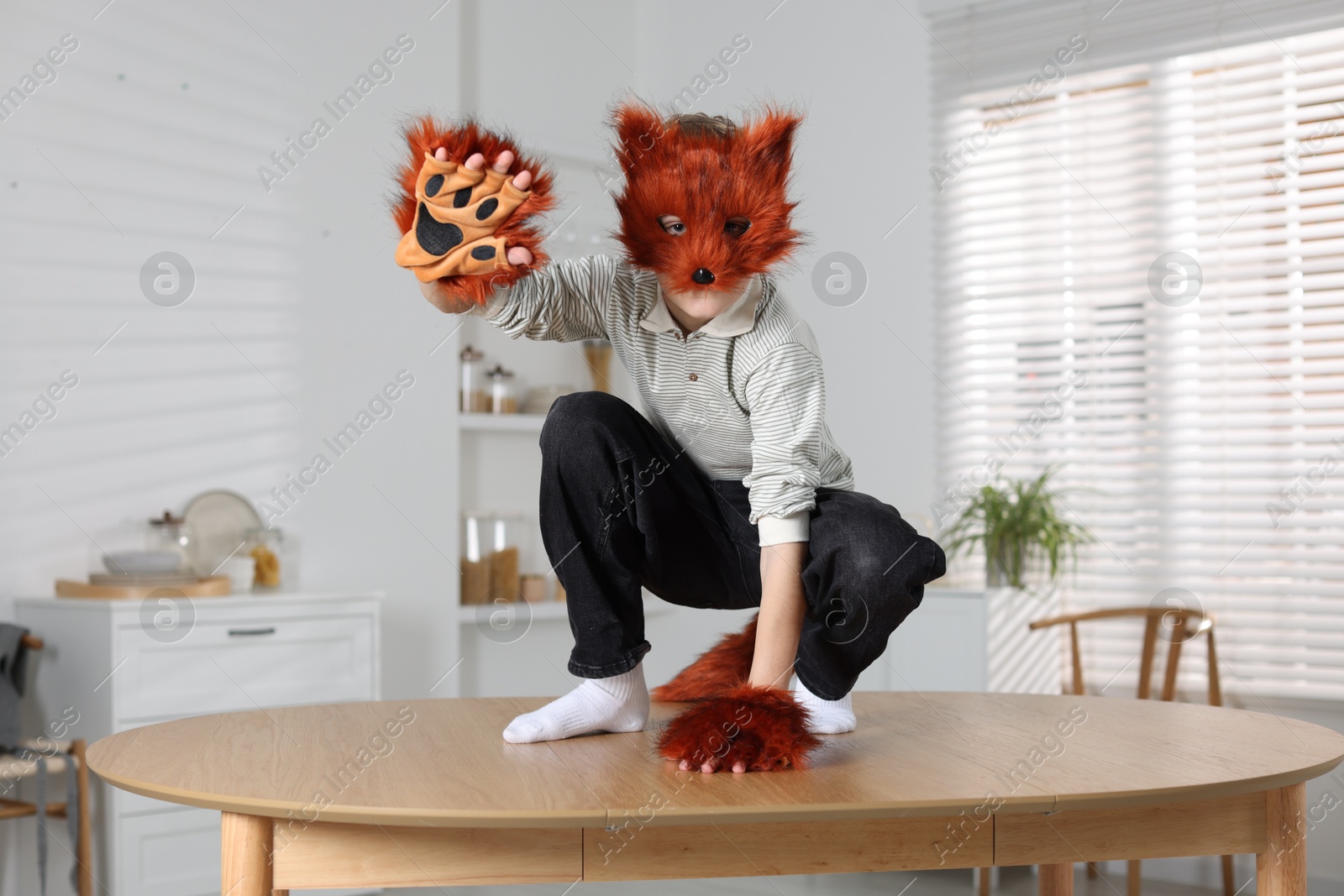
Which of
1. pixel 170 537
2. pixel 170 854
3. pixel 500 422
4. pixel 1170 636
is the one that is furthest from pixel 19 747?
pixel 1170 636

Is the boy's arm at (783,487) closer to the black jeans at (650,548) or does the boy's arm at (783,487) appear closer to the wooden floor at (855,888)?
the black jeans at (650,548)

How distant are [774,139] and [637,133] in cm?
14

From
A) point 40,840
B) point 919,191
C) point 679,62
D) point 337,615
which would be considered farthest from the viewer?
point 679,62

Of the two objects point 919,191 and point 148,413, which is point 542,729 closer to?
point 148,413

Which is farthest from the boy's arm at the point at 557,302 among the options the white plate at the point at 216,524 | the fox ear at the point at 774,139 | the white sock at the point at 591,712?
the white plate at the point at 216,524

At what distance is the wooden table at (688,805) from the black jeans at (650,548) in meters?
0.11

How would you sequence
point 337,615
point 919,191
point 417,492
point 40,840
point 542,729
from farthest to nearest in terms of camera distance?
point 919,191 < point 417,492 < point 337,615 < point 40,840 < point 542,729

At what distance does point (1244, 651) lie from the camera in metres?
3.02

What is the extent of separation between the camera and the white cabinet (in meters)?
2.40

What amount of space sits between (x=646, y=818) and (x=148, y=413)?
234cm

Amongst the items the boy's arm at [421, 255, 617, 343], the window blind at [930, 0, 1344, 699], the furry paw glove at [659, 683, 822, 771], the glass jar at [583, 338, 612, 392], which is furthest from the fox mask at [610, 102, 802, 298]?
the glass jar at [583, 338, 612, 392]

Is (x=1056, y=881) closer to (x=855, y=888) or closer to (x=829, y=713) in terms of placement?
(x=829, y=713)

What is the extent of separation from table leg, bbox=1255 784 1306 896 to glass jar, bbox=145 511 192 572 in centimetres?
234

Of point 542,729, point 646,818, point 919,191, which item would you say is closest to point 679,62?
point 919,191
